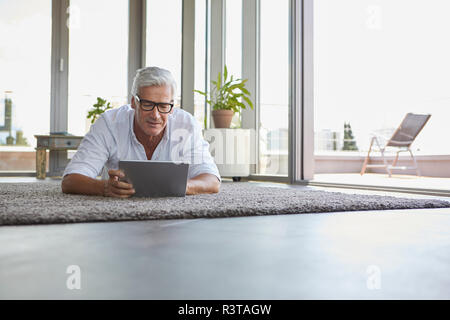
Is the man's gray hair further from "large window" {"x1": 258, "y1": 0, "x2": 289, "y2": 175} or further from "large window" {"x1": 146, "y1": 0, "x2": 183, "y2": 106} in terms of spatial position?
"large window" {"x1": 146, "y1": 0, "x2": 183, "y2": 106}

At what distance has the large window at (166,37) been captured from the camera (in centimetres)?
570

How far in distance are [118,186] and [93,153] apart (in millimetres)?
283

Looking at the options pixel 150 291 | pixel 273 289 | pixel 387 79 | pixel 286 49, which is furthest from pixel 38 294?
pixel 387 79

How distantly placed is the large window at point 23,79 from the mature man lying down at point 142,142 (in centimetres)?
374

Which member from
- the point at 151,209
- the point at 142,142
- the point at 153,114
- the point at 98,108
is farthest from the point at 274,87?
the point at 151,209

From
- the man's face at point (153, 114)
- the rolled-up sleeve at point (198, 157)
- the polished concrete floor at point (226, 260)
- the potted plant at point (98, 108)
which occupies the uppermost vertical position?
the potted plant at point (98, 108)

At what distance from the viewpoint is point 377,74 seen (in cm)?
663

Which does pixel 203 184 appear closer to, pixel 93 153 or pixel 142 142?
pixel 142 142

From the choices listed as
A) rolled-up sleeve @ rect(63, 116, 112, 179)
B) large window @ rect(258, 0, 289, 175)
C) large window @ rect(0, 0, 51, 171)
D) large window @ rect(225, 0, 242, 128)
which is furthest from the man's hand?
large window @ rect(0, 0, 51, 171)

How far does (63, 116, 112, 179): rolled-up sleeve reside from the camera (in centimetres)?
178

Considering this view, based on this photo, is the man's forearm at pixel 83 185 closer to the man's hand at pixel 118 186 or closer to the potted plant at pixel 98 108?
the man's hand at pixel 118 186

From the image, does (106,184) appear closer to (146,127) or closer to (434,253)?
(146,127)

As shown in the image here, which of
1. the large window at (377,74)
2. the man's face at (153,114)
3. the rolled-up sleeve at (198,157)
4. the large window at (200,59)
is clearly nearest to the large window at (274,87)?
the large window at (377,74)

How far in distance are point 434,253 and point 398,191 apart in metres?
1.95
